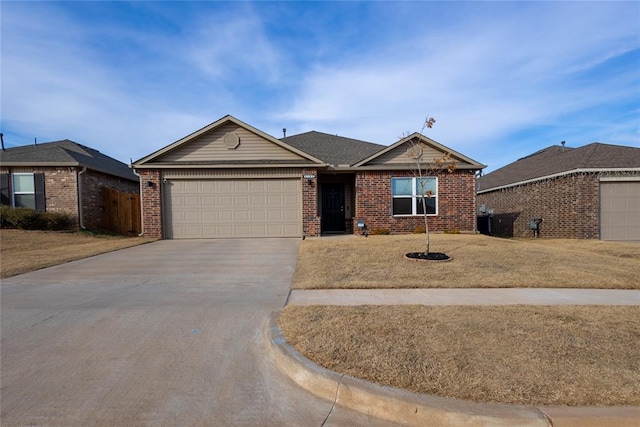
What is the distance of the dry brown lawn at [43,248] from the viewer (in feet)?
28.2

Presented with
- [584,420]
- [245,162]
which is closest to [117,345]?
[584,420]

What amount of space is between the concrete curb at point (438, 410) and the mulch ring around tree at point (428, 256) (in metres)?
5.70

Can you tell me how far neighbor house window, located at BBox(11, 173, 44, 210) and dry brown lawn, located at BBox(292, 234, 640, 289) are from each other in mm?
12685

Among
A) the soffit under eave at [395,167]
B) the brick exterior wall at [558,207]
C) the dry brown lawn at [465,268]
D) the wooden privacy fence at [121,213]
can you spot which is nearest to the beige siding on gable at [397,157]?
the soffit under eave at [395,167]

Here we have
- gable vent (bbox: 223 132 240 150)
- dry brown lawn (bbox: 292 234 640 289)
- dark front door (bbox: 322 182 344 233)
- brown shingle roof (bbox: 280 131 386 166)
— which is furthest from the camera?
brown shingle roof (bbox: 280 131 386 166)

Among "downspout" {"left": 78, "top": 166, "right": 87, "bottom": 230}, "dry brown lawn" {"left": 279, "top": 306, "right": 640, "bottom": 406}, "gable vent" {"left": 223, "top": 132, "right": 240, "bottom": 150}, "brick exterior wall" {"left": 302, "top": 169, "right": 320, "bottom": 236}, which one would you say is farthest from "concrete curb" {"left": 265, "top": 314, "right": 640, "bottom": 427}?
"downspout" {"left": 78, "top": 166, "right": 87, "bottom": 230}

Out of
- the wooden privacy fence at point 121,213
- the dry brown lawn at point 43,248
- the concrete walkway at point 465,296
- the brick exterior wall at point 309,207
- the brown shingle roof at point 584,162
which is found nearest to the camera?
the concrete walkway at point 465,296

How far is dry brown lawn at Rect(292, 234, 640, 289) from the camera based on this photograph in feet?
21.2

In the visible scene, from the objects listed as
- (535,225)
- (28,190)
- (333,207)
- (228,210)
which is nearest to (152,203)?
(228,210)

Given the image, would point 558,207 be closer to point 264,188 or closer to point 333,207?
point 333,207

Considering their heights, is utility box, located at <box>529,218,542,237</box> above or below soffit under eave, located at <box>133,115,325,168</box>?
below

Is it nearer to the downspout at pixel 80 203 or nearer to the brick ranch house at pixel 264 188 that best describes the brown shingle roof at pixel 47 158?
the downspout at pixel 80 203

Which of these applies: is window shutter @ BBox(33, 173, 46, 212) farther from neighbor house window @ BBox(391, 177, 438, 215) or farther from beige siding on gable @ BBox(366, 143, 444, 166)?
neighbor house window @ BBox(391, 177, 438, 215)

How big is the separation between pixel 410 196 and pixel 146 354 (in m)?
12.4
